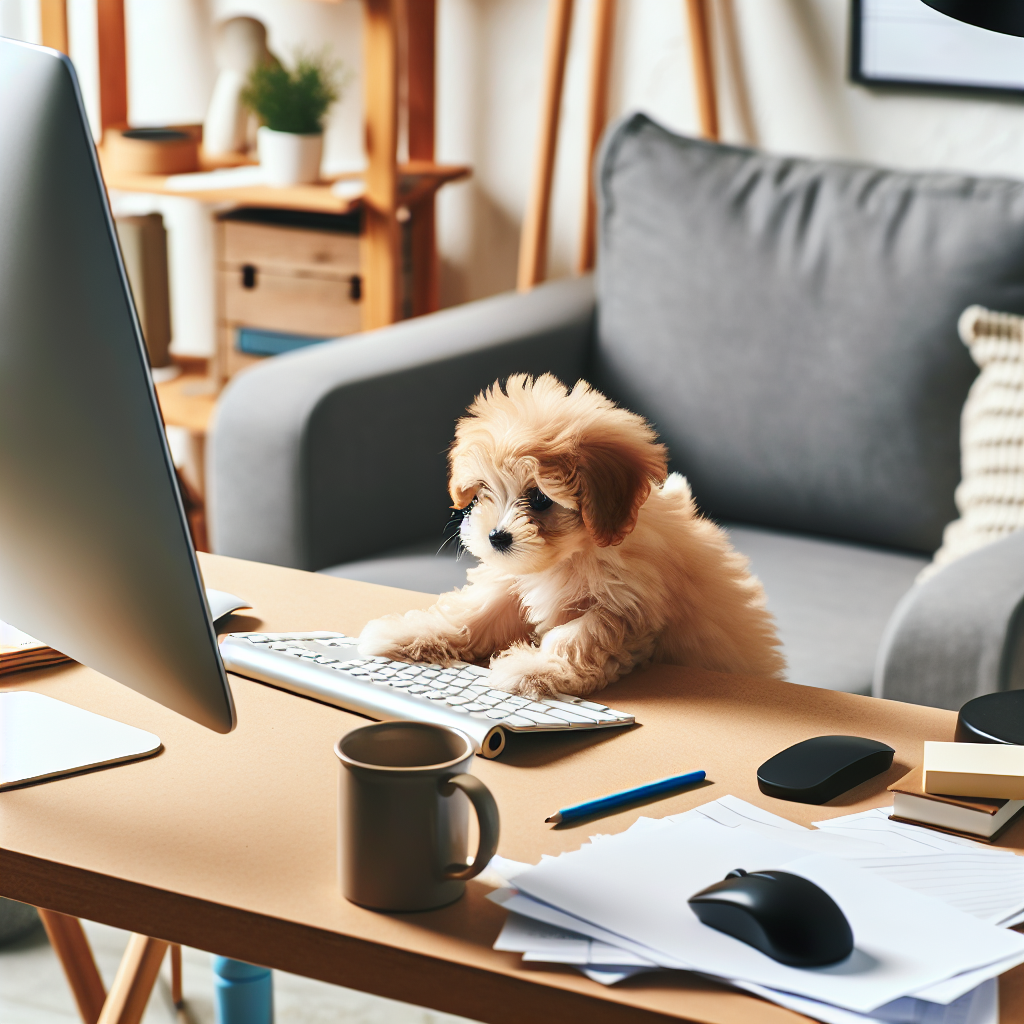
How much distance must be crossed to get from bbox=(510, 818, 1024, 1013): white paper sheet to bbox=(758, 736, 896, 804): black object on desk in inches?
2.9

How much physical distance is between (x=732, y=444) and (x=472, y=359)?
42 centimetres

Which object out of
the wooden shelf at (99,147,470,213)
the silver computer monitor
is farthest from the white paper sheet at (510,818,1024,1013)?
the wooden shelf at (99,147,470,213)

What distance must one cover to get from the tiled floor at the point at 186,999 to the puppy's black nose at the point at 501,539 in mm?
840

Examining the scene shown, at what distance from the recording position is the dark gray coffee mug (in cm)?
64

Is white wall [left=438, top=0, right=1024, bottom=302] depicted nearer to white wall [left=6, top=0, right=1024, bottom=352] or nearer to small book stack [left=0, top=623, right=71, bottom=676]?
white wall [left=6, top=0, right=1024, bottom=352]

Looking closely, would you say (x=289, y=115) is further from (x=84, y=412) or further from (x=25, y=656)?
(x=84, y=412)

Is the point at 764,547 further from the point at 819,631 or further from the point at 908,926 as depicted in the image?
the point at 908,926

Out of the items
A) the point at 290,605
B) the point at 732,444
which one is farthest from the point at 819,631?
the point at 290,605

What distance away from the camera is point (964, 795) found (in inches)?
30.3

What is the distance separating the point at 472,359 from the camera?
6.35 feet

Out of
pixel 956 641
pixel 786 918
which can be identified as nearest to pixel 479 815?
pixel 786 918

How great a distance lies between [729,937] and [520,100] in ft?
7.69

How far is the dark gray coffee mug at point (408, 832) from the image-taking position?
0.64 metres

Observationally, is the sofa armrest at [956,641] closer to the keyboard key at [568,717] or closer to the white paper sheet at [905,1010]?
the keyboard key at [568,717]
